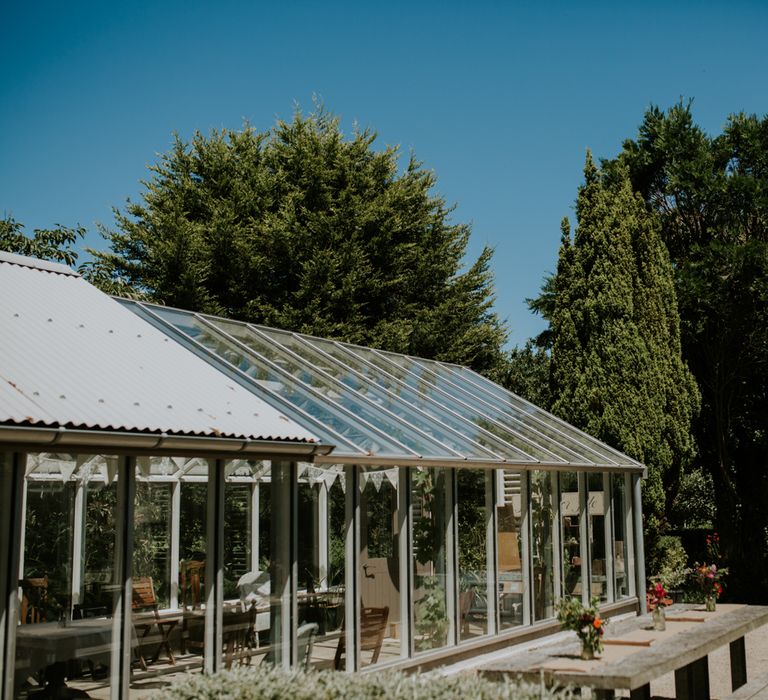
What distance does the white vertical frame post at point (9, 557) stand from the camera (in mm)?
5539

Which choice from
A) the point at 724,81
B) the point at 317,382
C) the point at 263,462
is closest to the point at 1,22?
the point at 317,382

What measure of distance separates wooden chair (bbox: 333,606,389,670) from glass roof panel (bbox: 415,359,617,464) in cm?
525

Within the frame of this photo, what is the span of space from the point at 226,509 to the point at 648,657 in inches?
150

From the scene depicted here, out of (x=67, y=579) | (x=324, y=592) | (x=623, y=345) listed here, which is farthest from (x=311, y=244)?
(x=67, y=579)

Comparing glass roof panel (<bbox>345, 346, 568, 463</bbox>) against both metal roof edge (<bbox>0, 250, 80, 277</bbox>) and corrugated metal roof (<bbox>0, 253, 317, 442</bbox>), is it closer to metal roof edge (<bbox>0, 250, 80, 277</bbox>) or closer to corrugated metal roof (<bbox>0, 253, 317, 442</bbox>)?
corrugated metal roof (<bbox>0, 253, 317, 442</bbox>)

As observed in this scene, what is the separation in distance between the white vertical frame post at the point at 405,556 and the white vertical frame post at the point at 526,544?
2.64 metres

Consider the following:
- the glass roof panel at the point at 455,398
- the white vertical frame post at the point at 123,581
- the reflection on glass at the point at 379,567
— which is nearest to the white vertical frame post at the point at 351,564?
the reflection on glass at the point at 379,567

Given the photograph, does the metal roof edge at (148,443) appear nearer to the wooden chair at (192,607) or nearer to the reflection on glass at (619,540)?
the wooden chair at (192,607)

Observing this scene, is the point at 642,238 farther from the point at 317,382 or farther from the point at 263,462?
the point at 263,462

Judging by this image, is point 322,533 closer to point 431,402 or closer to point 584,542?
point 431,402

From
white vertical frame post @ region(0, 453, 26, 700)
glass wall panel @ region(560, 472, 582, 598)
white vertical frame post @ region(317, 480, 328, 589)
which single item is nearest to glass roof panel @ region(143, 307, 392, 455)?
white vertical frame post @ region(317, 480, 328, 589)

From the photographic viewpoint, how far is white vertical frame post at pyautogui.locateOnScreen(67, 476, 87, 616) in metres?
6.38

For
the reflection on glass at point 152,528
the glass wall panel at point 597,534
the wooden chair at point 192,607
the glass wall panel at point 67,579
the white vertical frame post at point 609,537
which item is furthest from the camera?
the white vertical frame post at point 609,537

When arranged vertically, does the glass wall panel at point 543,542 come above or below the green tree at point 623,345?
below
